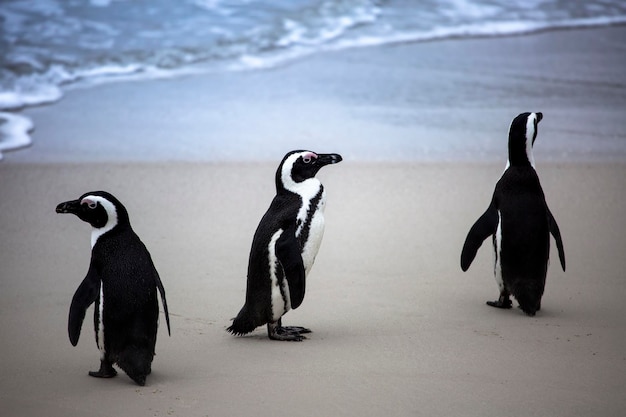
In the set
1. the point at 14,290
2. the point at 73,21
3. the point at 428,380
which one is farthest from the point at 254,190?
the point at 73,21

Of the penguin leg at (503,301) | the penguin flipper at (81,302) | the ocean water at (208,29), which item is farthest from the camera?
the ocean water at (208,29)

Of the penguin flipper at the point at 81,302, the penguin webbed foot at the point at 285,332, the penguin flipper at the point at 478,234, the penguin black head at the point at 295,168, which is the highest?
the penguin black head at the point at 295,168

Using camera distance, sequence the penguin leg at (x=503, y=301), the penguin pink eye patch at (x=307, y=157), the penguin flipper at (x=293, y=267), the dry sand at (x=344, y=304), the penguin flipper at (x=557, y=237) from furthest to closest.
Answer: the penguin leg at (x=503, y=301) < the penguin flipper at (x=557, y=237) < the penguin pink eye patch at (x=307, y=157) < the penguin flipper at (x=293, y=267) < the dry sand at (x=344, y=304)

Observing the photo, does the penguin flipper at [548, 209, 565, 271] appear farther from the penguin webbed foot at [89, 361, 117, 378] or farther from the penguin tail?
the penguin webbed foot at [89, 361, 117, 378]

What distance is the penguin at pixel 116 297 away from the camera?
4035 mm

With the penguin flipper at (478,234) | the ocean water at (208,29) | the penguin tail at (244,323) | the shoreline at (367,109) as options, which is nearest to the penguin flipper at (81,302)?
the penguin tail at (244,323)

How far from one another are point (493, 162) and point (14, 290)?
4095 mm

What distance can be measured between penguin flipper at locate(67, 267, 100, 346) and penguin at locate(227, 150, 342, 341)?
88 cm

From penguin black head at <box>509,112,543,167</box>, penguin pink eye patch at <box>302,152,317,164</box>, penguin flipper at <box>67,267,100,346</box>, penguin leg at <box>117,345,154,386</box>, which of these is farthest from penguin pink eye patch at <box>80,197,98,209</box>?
penguin black head at <box>509,112,543,167</box>

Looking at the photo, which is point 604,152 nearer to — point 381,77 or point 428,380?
point 381,77

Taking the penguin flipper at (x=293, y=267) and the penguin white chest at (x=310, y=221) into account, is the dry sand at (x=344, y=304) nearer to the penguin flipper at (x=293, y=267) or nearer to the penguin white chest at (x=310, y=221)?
the penguin flipper at (x=293, y=267)

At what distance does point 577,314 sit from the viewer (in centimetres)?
513

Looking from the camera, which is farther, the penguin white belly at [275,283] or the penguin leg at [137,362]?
the penguin white belly at [275,283]

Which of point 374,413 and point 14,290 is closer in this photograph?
point 374,413
